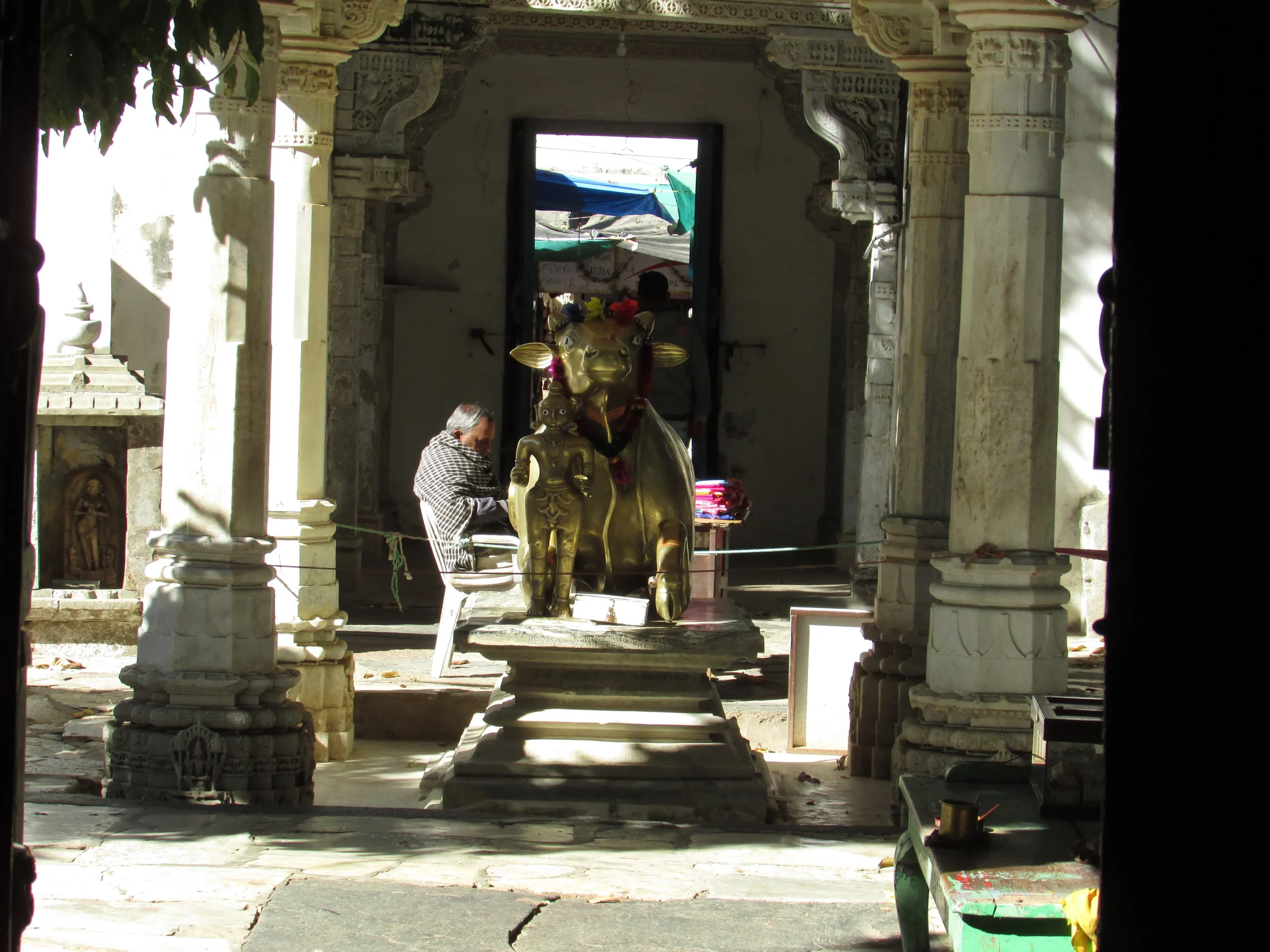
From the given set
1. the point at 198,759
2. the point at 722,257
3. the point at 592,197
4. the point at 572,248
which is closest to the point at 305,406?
the point at 198,759

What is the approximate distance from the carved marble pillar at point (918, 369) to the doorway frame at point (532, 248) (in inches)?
292

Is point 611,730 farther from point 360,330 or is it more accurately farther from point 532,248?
point 532,248

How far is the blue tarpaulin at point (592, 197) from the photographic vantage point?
17.6 metres

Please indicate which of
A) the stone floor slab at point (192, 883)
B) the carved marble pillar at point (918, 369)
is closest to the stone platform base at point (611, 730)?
the carved marble pillar at point (918, 369)

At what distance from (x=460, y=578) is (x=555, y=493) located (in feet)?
6.40

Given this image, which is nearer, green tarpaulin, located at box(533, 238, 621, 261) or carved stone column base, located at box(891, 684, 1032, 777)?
carved stone column base, located at box(891, 684, 1032, 777)

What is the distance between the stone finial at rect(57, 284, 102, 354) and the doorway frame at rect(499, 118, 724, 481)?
5.49 m

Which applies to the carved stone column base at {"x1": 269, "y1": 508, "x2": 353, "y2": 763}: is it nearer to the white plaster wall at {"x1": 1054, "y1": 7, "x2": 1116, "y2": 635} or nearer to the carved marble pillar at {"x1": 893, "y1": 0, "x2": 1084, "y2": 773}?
the carved marble pillar at {"x1": 893, "y1": 0, "x2": 1084, "y2": 773}

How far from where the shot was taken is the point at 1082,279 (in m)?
8.61

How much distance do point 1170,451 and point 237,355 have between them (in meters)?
4.21

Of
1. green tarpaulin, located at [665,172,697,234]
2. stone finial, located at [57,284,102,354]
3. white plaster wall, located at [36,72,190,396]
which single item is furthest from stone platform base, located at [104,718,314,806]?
green tarpaulin, located at [665,172,697,234]

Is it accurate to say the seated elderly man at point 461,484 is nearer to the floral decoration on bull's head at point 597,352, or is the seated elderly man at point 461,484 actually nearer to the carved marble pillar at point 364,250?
the floral decoration on bull's head at point 597,352

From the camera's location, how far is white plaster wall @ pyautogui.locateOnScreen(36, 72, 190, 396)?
9.63m

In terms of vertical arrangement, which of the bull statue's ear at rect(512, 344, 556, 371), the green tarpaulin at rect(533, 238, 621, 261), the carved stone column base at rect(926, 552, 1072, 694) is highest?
the green tarpaulin at rect(533, 238, 621, 261)
